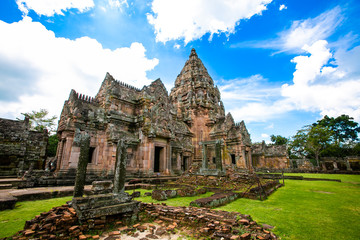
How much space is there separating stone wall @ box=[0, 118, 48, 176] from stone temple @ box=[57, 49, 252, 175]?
4.90 meters

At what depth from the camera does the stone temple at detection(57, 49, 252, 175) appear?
1327cm

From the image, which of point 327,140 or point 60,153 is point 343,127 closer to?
point 327,140

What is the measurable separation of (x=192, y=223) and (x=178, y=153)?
42.1 ft

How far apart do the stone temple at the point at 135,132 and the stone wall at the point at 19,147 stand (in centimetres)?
490

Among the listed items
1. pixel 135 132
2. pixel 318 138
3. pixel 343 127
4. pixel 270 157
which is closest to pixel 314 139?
pixel 318 138

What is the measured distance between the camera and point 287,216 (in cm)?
532

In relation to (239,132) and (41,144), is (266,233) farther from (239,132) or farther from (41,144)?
(41,144)

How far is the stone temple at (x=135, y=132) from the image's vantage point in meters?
13.3

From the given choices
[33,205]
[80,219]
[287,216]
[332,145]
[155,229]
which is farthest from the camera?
[332,145]

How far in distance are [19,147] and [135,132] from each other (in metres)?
10.4

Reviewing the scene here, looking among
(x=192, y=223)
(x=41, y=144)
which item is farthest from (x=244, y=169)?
(x=41, y=144)

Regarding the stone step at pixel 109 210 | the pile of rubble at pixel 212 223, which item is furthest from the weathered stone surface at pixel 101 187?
the pile of rubble at pixel 212 223

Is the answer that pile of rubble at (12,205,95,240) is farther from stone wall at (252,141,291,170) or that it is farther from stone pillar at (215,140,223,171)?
stone wall at (252,141,291,170)

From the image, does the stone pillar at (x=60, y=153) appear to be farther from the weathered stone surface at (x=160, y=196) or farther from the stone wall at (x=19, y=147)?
the weathered stone surface at (x=160, y=196)
